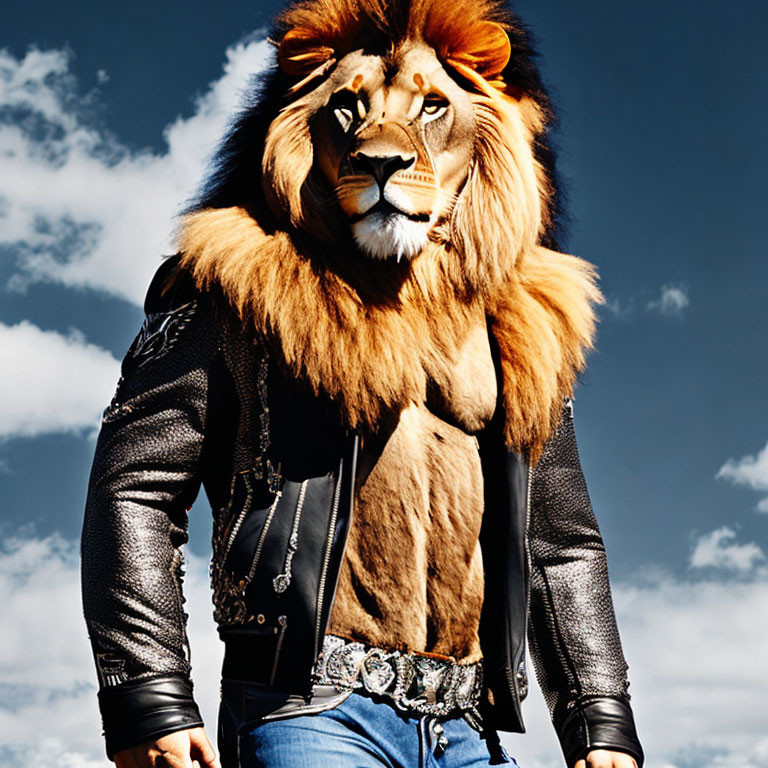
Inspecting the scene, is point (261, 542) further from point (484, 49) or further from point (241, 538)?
point (484, 49)

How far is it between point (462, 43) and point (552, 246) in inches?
25.8

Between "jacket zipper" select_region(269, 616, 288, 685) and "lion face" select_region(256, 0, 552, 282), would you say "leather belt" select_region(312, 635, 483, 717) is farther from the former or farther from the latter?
"lion face" select_region(256, 0, 552, 282)

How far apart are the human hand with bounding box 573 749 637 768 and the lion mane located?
0.80 meters

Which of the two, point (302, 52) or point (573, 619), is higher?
point (302, 52)

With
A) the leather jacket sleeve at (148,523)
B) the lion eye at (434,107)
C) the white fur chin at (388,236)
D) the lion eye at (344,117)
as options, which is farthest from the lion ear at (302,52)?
the leather jacket sleeve at (148,523)

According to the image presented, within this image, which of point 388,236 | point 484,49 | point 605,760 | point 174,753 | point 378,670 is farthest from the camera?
point 484,49

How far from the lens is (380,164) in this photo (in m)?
2.86

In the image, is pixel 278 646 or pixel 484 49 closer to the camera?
pixel 278 646

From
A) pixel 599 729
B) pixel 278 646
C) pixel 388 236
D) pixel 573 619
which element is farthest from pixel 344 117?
pixel 599 729

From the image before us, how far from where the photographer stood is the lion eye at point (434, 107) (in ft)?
9.98

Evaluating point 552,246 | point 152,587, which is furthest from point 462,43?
point 152,587

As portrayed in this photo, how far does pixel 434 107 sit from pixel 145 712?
5.52 feet

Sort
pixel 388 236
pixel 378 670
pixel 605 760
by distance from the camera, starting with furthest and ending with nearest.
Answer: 1. pixel 605 760
2. pixel 388 236
3. pixel 378 670

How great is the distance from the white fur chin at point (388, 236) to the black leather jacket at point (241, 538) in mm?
370
